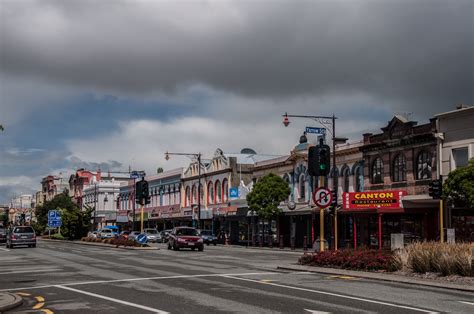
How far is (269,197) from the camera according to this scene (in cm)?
5022

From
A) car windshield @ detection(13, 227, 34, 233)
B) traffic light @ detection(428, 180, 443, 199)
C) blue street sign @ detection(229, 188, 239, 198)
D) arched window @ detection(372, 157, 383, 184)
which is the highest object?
arched window @ detection(372, 157, 383, 184)

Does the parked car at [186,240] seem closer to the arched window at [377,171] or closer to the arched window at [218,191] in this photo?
the arched window at [377,171]

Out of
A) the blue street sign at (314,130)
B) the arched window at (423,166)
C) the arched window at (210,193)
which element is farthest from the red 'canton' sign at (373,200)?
the arched window at (210,193)

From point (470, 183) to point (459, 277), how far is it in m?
15.3

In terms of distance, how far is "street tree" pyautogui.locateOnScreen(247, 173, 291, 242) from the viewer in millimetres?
50031

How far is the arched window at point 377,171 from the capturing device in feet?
136

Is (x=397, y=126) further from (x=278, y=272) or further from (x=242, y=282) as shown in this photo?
(x=242, y=282)

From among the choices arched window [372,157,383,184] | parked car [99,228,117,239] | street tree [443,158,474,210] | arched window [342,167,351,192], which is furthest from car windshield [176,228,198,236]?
parked car [99,228,117,239]

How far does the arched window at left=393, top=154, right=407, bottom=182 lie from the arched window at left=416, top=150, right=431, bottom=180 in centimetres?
107

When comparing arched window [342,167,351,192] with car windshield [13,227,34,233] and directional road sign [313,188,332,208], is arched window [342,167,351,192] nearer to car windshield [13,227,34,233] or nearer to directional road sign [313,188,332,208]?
directional road sign [313,188,332,208]

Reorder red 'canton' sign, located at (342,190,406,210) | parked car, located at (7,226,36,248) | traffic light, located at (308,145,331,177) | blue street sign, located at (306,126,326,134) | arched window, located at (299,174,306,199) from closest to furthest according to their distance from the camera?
traffic light, located at (308,145,331,177) < blue street sign, located at (306,126,326,134) < red 'canton' sign, located at (342,190,406,210) < parked car, located at (7,226,36,248) < arched window, located at (299,174,306,199)

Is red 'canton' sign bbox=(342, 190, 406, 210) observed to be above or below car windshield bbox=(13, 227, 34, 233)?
above

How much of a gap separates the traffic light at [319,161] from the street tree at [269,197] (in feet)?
94.1

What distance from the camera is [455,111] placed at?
116 ft
